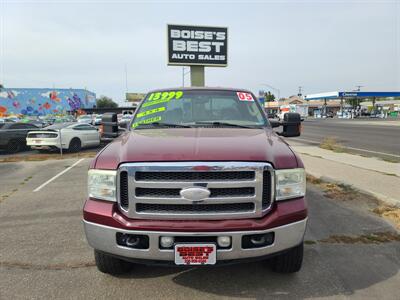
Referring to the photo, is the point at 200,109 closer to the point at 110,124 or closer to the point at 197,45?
the point at 110,124

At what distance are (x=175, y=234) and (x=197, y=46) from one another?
62.2 ft

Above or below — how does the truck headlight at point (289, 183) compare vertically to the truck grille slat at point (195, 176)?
below

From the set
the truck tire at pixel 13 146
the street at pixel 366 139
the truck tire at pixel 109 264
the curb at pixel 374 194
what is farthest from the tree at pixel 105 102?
the truck tire at pixel 109 264

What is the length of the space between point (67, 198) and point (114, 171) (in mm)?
4386


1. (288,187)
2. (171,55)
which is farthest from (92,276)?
(171,55)

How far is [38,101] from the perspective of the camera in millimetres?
74625

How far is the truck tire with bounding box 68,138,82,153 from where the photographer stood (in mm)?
15883

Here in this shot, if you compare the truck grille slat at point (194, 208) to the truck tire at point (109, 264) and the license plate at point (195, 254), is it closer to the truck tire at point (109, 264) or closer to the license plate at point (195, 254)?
the license plate at point (195, 254)

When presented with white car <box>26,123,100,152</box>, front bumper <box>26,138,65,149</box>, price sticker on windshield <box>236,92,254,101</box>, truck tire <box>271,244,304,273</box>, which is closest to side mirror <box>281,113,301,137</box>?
price sticker on windshield <box>236,92,254,101</box>

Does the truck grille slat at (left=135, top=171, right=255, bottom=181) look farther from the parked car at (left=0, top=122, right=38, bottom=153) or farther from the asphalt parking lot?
the parked car at (left=0, top=122, right=38, bottom=153)

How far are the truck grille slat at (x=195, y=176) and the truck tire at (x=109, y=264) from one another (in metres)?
0.98

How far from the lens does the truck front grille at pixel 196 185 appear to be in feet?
9.31

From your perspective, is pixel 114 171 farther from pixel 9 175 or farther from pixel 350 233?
pixel 9 175

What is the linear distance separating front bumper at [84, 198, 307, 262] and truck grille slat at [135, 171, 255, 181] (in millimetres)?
336
